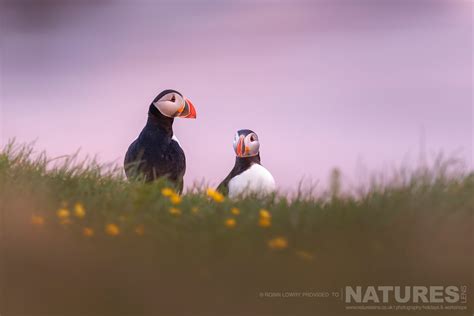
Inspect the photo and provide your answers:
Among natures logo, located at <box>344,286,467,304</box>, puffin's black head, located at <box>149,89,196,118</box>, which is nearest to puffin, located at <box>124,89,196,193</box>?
puffin's black head, located at <box>149,89,196,118</box>

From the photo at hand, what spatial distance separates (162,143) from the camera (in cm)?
633

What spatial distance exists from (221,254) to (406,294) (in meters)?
1.08

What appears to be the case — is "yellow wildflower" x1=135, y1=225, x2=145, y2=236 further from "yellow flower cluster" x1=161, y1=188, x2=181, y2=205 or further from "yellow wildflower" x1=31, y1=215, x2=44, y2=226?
"yellow wildflower" x1=31, y1=215, x2=44, y2=226

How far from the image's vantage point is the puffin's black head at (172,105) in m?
6.18

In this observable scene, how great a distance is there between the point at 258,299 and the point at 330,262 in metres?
0.45

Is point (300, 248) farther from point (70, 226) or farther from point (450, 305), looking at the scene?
point (70, 226)

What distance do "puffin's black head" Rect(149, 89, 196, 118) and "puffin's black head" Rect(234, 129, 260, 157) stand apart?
67 centimetres

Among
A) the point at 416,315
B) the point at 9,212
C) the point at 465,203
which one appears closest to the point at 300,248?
the point at 416,315

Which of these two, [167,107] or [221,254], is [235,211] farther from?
[167,107]

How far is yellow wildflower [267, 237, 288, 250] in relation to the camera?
11.0 ft

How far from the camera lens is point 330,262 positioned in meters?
3.35

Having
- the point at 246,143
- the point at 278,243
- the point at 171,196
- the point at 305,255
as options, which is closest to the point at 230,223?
the point at 278,243

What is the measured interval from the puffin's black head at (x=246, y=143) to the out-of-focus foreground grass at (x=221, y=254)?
2755 millimetres

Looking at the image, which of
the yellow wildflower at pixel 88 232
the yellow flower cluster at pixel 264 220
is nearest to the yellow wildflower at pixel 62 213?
the yellow wildflower at pixel 88 232
